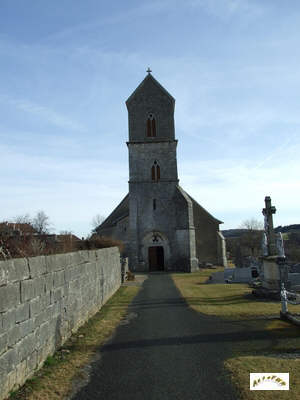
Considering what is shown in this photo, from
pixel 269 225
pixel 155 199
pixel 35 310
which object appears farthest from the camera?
pixel 155 199

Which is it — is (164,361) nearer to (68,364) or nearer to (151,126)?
(68,364)

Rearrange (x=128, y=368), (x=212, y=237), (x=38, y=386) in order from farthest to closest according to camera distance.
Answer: (x=212, y=237) < (x=128, y=368) < (x=38, y=386)

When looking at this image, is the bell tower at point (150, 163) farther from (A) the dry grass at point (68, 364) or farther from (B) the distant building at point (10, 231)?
(A) the dry grass at point (68, 364)

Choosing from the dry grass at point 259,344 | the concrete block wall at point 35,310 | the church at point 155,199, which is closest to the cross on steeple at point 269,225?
the dry grass at point 259,344

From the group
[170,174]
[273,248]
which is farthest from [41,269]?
[170,174]

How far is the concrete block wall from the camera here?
463cm

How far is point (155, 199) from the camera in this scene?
110ft

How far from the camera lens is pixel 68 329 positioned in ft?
26.1

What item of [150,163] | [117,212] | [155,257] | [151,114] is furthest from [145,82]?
[155,257]

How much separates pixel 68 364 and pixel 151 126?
30.6m

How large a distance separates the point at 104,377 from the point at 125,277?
18.5 metres

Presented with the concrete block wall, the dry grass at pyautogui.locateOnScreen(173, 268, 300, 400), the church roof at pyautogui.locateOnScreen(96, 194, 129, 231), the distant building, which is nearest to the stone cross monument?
the dry grass at pyautogui.locateOnScreen(173, 268, 300, 400)

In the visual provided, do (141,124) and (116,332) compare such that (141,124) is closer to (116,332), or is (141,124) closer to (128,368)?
(116,332)

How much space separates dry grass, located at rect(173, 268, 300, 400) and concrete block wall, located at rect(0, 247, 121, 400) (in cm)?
300
